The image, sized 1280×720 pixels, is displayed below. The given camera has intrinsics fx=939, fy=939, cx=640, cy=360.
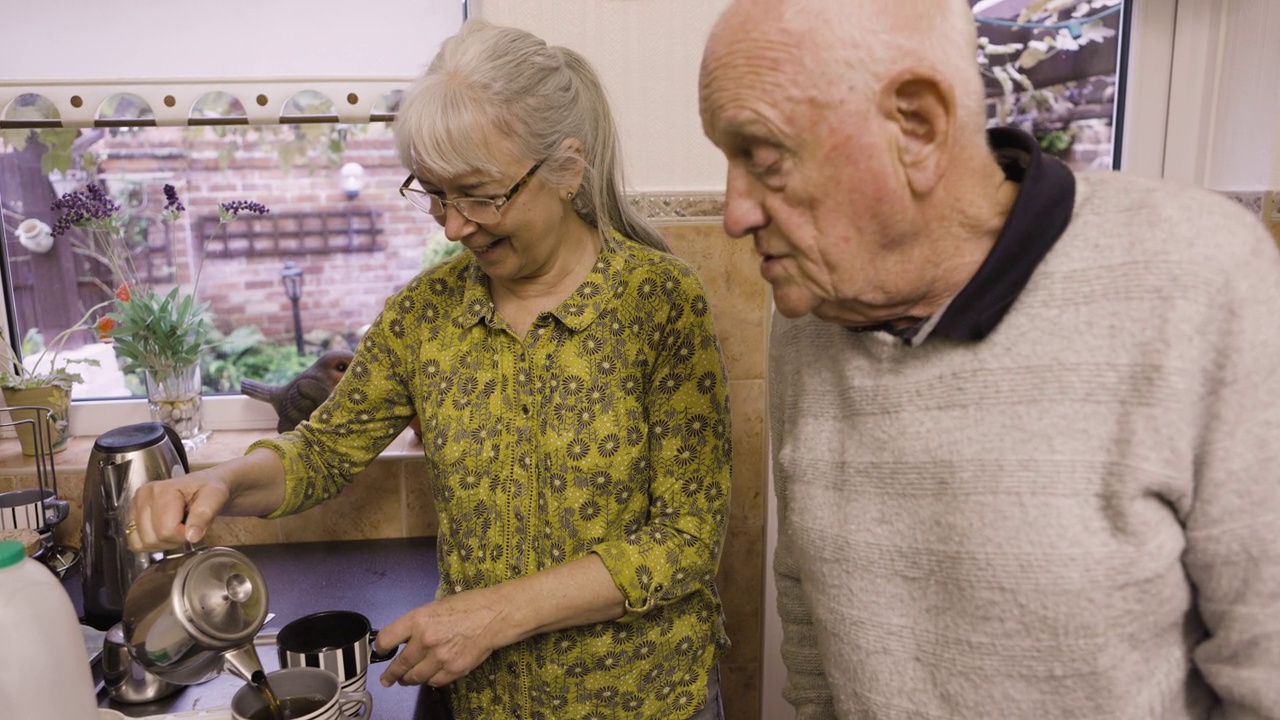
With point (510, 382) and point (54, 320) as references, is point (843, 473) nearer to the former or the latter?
point (510, 382)

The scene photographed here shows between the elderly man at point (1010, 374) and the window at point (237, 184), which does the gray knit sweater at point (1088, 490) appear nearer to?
the elderly man at point (1010, 374)

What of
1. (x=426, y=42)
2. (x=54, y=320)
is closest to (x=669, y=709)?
(x=426, y=42)

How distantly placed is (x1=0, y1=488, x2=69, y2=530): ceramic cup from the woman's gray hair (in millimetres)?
891

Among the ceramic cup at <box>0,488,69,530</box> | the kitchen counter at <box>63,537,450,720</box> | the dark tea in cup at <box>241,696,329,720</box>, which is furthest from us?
the ceramic cup at <box>0,488,69,530</box>

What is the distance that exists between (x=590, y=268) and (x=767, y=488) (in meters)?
0.68

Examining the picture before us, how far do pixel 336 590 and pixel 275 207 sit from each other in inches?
33.5

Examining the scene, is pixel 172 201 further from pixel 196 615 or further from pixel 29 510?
pixel 196 615


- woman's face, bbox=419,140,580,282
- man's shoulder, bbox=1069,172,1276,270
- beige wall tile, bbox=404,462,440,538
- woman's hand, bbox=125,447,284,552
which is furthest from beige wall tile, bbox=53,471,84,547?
man's shoulder, bbox=1069,172,1276,270

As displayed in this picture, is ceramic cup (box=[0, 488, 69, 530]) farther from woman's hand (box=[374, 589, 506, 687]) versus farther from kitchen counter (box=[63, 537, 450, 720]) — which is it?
woman's hand (box=[374, 589, 506, 687])

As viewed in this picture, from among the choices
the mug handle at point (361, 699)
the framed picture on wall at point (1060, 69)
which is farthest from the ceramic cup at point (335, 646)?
the framed picture on wall at point (1060, 69)

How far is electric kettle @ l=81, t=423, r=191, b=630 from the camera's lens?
136 centimetres

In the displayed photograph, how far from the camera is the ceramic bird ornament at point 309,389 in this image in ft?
5.83

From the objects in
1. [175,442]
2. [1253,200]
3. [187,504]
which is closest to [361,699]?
[187,504]

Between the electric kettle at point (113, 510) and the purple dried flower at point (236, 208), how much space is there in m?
0.61
